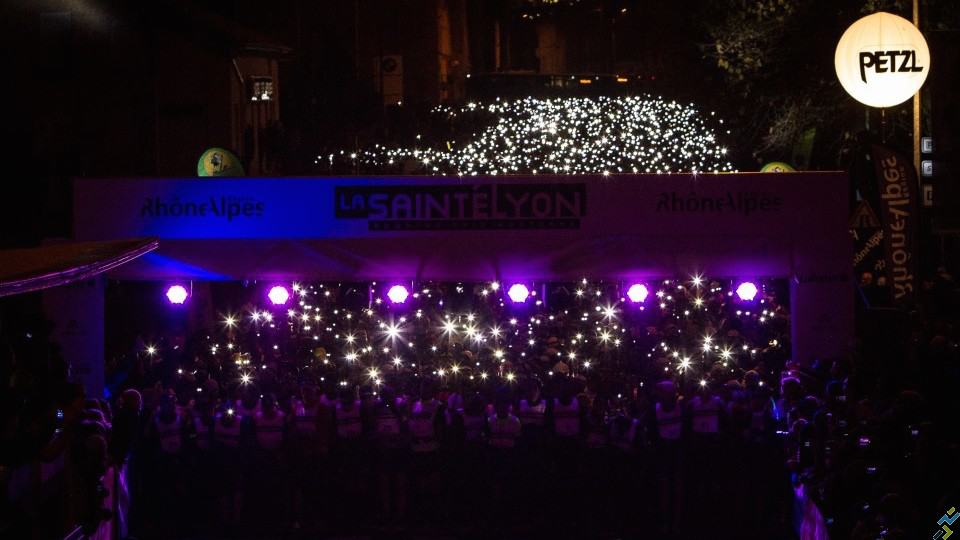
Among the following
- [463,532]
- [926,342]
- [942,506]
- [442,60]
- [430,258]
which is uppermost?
[442,60]

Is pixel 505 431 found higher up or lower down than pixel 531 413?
lower down

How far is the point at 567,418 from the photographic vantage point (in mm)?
13656

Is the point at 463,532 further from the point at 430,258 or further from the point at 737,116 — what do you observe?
the point at 737,116

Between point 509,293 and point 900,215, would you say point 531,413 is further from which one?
point 900,215

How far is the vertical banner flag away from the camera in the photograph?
Answer: 532 inches

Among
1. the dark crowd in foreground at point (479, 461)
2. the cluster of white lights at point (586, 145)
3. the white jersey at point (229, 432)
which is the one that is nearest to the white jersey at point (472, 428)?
the dark crowd in foreground at point (479, 461)

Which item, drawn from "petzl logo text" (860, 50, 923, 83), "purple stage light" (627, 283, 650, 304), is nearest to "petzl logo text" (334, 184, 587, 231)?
"purple stage light" (627, 283, 650, 304)

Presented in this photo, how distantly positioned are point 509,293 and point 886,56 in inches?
210

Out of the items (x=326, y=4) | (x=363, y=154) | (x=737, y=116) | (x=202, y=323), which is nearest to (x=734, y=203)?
(x=202, y=323)

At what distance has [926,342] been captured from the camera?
467 inches

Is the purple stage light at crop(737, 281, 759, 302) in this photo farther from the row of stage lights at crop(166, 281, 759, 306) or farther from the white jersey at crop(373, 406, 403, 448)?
the white jersey at crop(373, 406, 403, 448)

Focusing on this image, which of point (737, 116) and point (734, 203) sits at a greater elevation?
point (737, 116)

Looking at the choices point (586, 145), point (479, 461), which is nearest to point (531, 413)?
point (479, 461)

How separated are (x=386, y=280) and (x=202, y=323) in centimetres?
447
